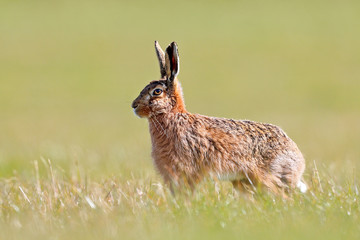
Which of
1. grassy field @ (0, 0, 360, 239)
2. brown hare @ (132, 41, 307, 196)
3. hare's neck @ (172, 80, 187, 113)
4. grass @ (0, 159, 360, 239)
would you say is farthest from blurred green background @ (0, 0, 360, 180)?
grass @ (0, 159, 360, 239)

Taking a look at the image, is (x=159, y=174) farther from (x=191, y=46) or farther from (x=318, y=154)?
(x=191, y=46)

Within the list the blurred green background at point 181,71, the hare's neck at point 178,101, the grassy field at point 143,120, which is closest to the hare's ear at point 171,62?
the hare's neck at point 178,101

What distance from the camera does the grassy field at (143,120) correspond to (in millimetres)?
4715

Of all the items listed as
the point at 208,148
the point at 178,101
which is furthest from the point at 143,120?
the point at 208,148

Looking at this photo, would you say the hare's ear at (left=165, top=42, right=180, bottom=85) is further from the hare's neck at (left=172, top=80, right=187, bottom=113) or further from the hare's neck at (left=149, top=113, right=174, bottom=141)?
the hare's neck at (left=149, top=113, right=174, bottom=141)

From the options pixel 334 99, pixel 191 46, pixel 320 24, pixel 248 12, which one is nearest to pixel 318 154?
pixel 334 99

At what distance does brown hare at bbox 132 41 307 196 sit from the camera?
20.0ft

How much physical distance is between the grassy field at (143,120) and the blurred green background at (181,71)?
3.0 inches

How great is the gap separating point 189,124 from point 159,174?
1.93ft

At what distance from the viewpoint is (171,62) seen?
21.2 feet

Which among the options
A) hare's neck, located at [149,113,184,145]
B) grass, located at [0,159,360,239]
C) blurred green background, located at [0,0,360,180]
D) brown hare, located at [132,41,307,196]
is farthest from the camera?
blurred green background, located at [0,0,360,180]

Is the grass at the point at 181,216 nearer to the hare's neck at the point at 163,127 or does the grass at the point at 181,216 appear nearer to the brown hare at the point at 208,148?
the brown hare at the point at 208,148

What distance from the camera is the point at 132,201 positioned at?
526cm

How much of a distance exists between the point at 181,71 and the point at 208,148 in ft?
86.3
